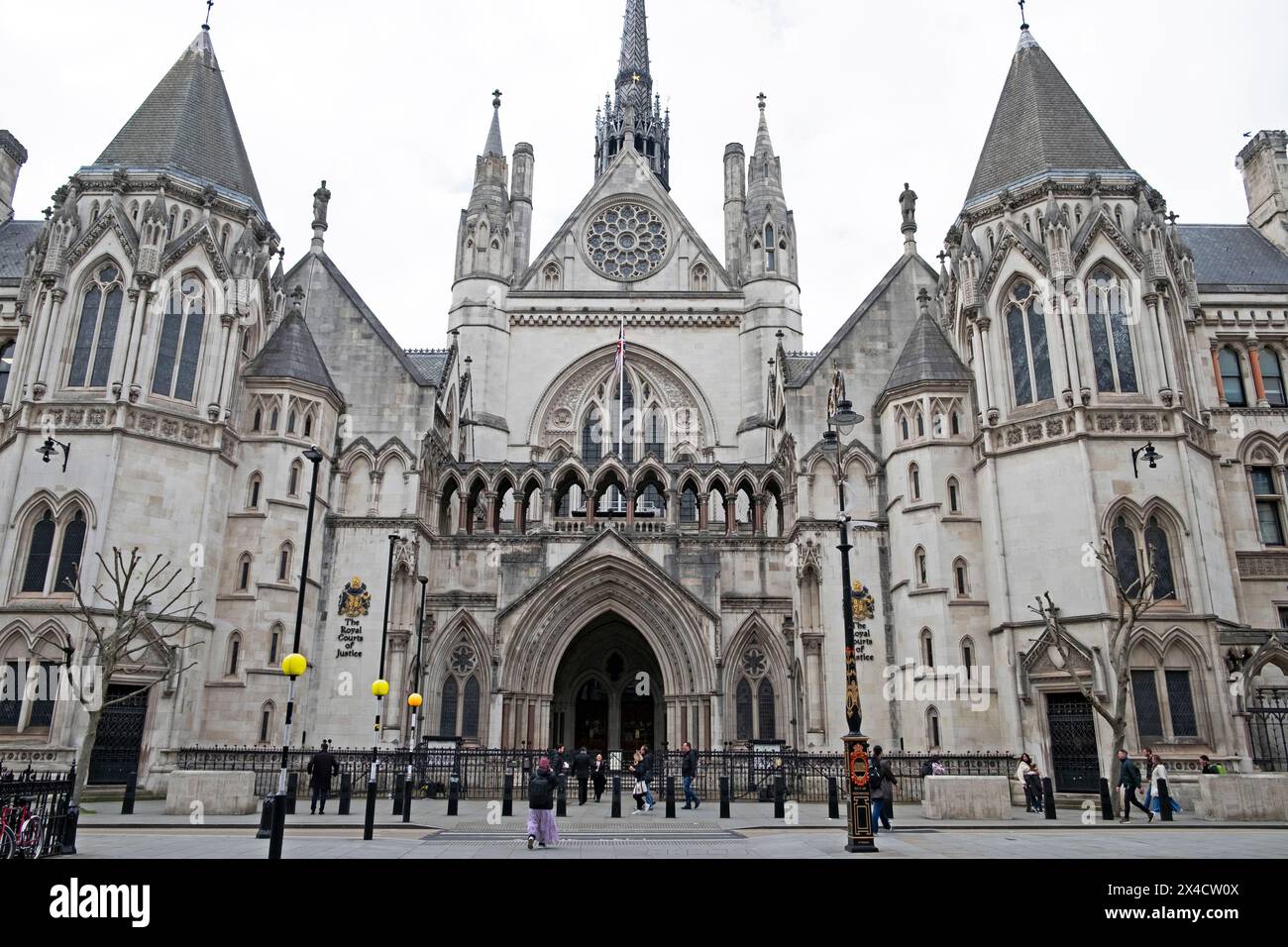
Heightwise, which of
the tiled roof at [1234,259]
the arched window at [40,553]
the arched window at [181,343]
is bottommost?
the arched window at [40,553]

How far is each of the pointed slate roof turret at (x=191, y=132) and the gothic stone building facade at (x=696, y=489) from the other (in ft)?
0.40

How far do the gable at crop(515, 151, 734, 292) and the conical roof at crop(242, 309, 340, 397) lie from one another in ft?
40.5

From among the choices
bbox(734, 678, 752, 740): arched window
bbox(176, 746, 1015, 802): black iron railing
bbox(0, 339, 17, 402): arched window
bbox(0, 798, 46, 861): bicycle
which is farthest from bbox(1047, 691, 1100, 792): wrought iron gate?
bbox(0, 339, 17, 402): arched window

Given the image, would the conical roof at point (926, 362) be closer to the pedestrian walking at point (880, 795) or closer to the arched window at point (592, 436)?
the arched window at point (592, 436)

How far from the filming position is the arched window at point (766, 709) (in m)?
31.0

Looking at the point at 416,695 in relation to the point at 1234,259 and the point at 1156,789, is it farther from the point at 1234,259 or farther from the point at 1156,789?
the point at 1234,259

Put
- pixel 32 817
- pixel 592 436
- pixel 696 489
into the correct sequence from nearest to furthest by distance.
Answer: pixel 32 817 < pixel 696 489 < pixel 592 436

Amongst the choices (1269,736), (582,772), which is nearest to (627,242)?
(582,772)

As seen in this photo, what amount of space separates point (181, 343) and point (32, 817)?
1903 cm

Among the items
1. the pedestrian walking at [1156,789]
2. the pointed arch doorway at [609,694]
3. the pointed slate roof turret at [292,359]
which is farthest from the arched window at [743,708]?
the pointed slate roof turret at [292,359]

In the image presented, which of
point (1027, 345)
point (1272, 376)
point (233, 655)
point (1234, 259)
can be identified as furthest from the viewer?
point (1234, 259)

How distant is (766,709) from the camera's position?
3114cm

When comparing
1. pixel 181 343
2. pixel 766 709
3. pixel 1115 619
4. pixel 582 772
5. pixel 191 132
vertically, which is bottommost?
pixel 582 772
